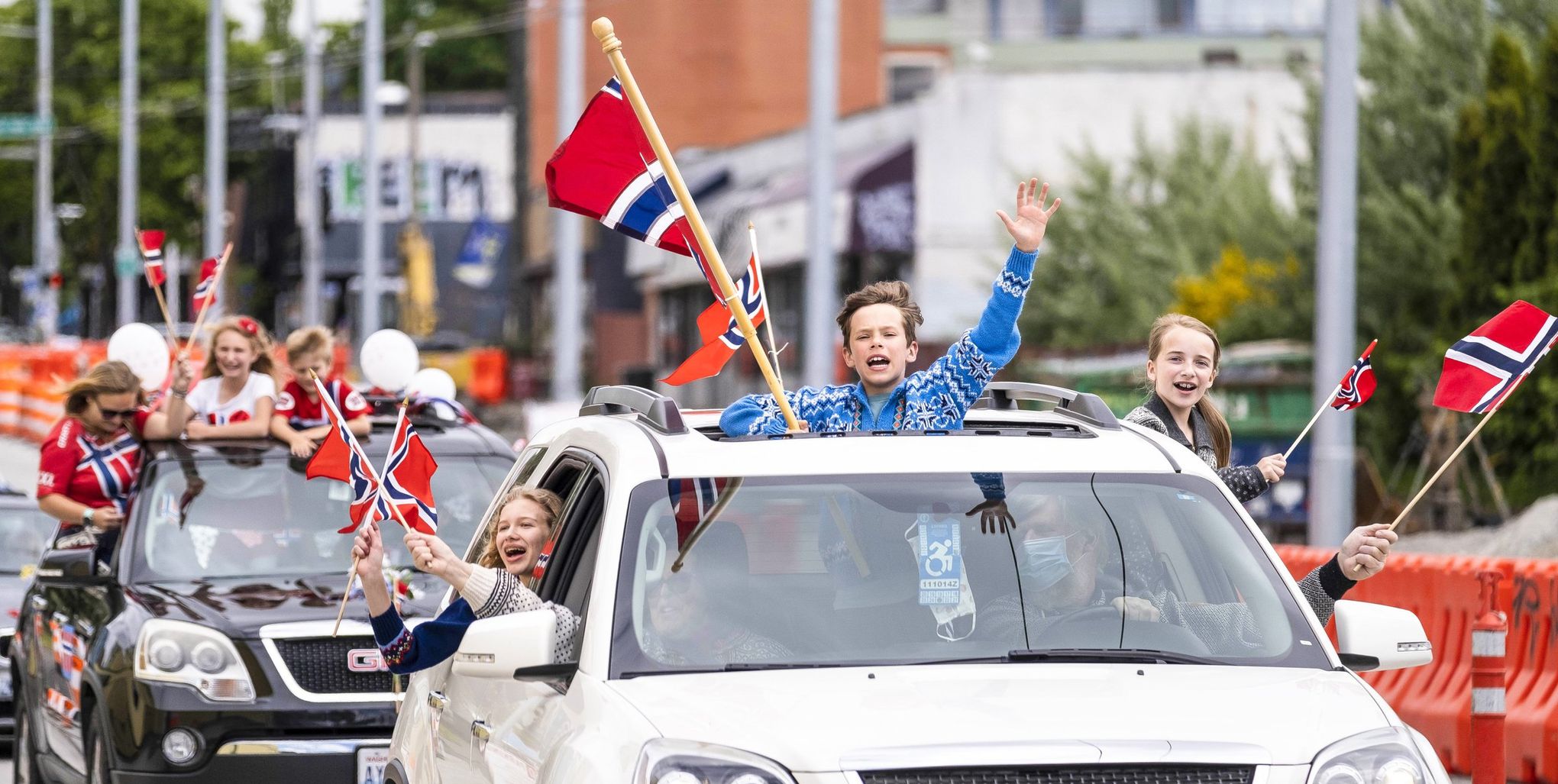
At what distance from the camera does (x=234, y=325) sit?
1055cm

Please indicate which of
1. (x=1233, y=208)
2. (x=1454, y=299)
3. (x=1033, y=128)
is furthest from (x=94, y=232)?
(x=1454, y=299)

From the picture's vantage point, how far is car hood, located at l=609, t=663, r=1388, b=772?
4559 mm

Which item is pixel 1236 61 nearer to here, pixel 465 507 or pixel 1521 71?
pixel 1521 71

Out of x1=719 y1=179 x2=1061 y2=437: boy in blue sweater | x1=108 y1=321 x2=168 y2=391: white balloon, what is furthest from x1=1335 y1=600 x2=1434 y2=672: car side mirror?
x1=108 y1=321 x2=168 y2=391: white balloon

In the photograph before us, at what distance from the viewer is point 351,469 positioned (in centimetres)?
688

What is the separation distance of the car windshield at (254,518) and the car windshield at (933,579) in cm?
422

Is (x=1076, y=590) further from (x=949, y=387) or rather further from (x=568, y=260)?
(x=568, y=260)

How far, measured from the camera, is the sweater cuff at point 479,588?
5680 mm

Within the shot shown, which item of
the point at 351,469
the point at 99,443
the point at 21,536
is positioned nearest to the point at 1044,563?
the point at 351,469

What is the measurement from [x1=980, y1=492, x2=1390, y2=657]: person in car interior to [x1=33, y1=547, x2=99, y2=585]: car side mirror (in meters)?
4.85

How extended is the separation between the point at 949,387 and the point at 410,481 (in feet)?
4.78

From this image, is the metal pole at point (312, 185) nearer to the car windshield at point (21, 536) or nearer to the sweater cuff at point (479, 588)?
the car windshield at point (21, 536)

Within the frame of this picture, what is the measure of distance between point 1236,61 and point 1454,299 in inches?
791

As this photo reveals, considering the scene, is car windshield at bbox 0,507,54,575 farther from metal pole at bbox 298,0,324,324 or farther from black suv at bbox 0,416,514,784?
metal pole at bbox 298,0,324,324
